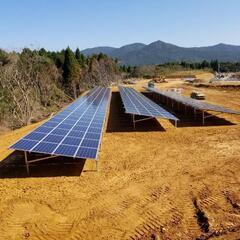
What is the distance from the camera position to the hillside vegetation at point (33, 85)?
143 feet

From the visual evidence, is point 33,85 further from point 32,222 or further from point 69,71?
point 32,222

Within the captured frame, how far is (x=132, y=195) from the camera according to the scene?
578 inches

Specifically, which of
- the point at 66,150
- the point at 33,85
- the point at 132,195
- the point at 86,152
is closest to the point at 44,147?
the point at 66,150

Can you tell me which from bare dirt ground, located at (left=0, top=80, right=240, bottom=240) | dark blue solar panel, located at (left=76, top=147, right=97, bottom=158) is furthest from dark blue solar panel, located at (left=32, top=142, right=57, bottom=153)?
bare dirt ground, located at (left=0, top=80, right=240, bottom=240)

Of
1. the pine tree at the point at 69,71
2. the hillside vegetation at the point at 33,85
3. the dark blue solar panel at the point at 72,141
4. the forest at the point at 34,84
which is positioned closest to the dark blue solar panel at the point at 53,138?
the dark blue solar panel at the point at 72,141

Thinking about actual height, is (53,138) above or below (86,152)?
above

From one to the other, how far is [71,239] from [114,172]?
6426mm

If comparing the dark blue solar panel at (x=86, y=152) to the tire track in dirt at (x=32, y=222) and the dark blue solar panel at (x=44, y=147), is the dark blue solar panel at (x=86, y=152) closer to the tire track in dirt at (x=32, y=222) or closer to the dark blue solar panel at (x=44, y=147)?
the dark blue solar panel at (x=44, y=147)

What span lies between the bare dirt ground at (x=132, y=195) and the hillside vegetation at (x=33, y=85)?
21717 mm

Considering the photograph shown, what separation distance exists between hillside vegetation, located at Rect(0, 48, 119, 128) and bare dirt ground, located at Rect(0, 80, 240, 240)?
71.2ft

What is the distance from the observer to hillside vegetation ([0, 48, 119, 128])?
143 ft

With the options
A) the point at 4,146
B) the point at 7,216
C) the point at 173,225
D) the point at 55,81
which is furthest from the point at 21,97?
the point at 173,225

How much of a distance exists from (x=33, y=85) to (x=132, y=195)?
4310cm

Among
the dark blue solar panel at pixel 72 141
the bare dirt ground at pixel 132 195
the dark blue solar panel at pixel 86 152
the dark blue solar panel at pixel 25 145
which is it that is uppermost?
the dark blue solar panel at pixel 25 145
